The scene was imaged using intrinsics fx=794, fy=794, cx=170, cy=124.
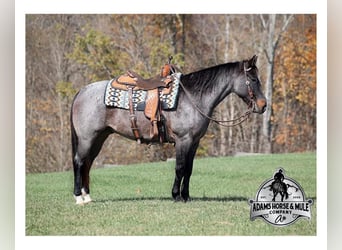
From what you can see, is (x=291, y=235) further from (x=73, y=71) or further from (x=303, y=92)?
(x=73, y=71)

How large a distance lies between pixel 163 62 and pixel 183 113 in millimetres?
1928

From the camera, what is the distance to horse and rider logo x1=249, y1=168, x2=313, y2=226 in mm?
10375

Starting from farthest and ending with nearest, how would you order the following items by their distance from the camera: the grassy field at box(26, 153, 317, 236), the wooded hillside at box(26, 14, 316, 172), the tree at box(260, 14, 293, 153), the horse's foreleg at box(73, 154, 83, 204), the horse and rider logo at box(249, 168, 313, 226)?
the tree at box(260, 14, 293, 153) → the wooded hillside at box(26, 14, 316, 172) → the horse's foreleg at box(73, 154, 83, 204) → the horse and rider logo at box(249, 168, 313, 226) → the grassy field at box(26, 153, 317, 236)

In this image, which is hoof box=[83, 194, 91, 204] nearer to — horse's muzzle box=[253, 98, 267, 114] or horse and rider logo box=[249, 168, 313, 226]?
horse and rider logo box=[249, 168, 313, 226]

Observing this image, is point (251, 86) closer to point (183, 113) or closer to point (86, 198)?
point (183, 113)

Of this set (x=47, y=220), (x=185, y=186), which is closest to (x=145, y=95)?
(x=185, y=186)

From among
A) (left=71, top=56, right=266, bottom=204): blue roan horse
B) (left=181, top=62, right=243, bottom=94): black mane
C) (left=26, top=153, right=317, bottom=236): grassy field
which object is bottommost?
(left=26, top=153, right=317, bottom=236): grassy field

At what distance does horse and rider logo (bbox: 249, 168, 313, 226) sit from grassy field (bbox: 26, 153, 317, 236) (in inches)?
3.5

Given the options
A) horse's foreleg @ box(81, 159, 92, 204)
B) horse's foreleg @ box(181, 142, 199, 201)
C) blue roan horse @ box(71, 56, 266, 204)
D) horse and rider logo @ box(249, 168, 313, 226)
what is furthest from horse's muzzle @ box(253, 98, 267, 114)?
horse's foreleg @ box(81, 159, 92, 204)

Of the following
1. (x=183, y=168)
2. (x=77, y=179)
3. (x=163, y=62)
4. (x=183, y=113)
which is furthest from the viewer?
(x=163, y=62)

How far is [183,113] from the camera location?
33.7 feet

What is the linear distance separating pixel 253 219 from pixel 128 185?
2056mm

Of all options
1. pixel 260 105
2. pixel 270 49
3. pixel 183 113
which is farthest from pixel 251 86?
pixel 270 49

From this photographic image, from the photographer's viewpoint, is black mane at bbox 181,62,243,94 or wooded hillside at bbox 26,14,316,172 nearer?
black mane at bbox 181,62,243,94
